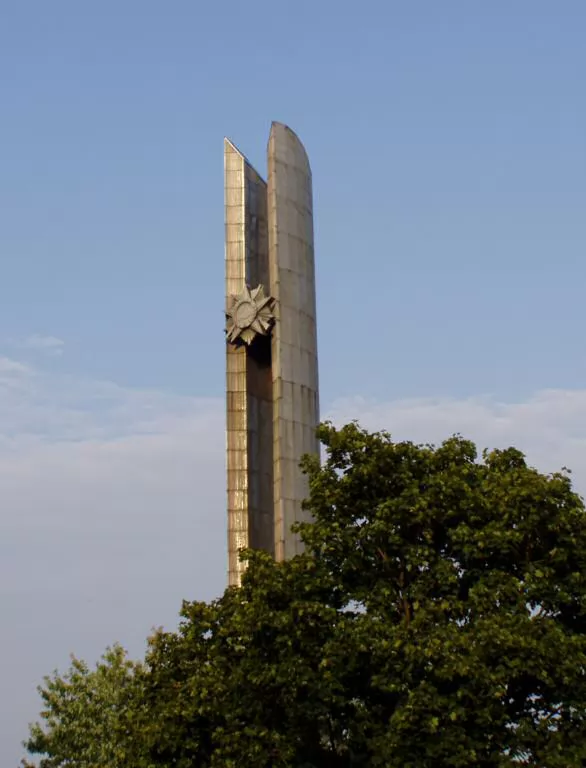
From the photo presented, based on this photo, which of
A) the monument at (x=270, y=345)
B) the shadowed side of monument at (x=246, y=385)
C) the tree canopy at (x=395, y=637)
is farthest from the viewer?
the shadowed side of monument at (x=246, y=385)

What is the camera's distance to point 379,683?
31.5m

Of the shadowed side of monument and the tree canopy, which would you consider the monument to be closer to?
the shadowed side of monument

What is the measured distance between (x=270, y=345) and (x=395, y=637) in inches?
791

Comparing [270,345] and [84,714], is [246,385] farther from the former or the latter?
[84,714]

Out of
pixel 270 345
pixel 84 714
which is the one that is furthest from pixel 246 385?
pixel 84 714

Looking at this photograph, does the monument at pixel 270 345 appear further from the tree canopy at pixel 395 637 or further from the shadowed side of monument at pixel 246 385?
the tree canopy at pixel 395 637

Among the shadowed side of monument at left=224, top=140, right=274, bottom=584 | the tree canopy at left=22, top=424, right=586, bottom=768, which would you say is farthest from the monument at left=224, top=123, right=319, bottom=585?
the tree canopy at left=22, top=424, right=586, bottom=768

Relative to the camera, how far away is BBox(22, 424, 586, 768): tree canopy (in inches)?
1219

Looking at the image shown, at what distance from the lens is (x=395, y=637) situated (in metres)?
31.4

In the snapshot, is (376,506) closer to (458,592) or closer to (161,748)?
(458,592)

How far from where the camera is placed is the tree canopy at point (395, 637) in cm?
3095

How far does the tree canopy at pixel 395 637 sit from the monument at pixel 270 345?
10758 millimetres

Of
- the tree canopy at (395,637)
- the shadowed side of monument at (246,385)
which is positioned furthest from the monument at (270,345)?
the tree canopy at (395,637)

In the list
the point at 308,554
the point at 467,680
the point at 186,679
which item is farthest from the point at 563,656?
the point at 186,679
